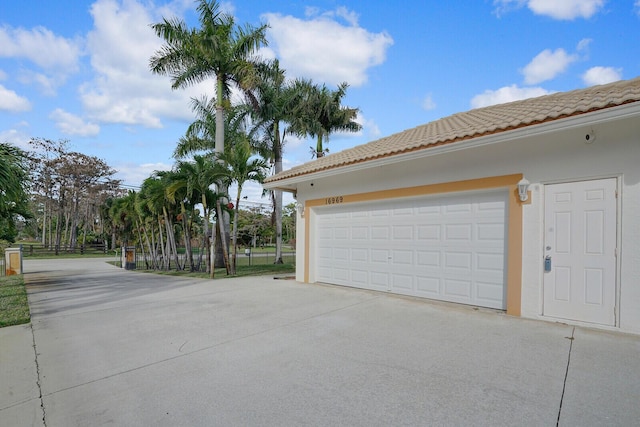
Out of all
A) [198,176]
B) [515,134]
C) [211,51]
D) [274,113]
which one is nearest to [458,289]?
[515,134]

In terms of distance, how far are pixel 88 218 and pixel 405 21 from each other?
159 feet

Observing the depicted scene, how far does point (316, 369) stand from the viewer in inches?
165

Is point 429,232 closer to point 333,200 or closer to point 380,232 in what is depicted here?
point 380,232

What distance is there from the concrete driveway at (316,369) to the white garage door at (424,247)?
714 millimetres

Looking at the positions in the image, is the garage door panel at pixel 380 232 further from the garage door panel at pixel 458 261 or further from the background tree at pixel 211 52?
the background tree at pixel 211 52

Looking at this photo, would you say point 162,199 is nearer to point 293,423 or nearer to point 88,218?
point 293,423

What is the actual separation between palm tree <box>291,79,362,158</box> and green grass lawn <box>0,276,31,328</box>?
14.9 meters

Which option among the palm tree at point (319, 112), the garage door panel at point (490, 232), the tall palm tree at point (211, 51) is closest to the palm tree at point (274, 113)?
the palm tree at point (319, 112)

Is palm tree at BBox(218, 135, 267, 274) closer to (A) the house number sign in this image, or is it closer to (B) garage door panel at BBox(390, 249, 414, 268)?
(A) the house number sign

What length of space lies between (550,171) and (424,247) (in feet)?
9.40

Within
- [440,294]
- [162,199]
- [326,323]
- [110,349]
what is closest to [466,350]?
[326,323]

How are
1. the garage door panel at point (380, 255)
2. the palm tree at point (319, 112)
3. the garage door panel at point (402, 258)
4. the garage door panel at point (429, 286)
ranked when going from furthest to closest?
the palm tree at point (319, 112)
the garage door panel at point (380, 255)
the garage door panel at point (402, 258)
the garage door panel at point (429, 286)

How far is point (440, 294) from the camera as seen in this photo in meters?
7.69

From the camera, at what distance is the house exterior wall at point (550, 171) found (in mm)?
5371
